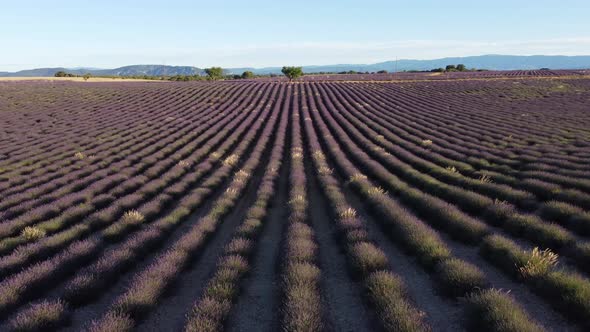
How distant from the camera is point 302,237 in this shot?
24.1ft

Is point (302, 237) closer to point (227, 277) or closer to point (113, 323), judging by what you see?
point (227, 277)

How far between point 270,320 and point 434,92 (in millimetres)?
44824

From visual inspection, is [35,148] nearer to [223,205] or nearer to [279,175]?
[279,175]

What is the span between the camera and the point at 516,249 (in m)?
6.25

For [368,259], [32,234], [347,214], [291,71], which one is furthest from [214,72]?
[368,259]

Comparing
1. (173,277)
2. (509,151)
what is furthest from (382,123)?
(173,277)

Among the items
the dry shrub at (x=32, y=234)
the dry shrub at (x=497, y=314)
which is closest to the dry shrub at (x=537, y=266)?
the dry shrub at (x=497, y=314)

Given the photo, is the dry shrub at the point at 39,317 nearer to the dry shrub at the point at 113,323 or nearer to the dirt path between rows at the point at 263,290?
the dry shrub at the point at 113,323

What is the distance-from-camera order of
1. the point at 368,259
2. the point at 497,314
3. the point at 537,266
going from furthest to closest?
the point at 368,259 → the point at 537,266 → the point at 497,314

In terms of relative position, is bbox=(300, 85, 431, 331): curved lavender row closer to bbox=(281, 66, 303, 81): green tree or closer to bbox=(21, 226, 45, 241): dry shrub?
bbox=(21, 226, 45, 241): dry shrub

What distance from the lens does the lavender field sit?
5.02 meters

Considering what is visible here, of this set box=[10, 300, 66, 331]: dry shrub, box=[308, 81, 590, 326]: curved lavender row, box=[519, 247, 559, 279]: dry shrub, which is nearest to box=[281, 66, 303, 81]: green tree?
box=[308, 81, 590, 326]: curved lavender row

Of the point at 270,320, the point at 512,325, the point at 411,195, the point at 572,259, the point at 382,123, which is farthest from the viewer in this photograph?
the point at 382,123

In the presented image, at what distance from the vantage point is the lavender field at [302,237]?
502 cm
